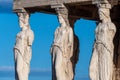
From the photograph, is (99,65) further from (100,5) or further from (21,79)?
(21,79)

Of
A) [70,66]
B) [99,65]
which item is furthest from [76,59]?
[99,65]

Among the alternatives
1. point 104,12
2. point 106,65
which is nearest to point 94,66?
point 106,65

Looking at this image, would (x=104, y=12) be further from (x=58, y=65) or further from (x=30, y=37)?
(x=30, y=37)

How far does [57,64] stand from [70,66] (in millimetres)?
1613

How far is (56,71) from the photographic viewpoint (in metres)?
29.2

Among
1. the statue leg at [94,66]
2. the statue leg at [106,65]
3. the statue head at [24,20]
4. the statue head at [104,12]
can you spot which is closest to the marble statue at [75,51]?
the statue head at [24,20]

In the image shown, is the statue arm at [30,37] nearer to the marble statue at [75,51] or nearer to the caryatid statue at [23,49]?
the caryatid statue at [23,49]

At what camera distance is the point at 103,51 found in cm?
2734

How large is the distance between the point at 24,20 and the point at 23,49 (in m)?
1.43

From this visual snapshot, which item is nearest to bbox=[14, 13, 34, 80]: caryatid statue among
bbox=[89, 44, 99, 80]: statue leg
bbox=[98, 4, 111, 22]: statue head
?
bbox=[89, 44, 99, 80]: statue leg

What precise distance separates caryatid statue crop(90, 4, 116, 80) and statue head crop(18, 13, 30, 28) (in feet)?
15.9

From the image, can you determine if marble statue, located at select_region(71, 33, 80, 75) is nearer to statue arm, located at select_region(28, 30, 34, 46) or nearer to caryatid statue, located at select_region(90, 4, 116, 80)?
statue arm, located at select_region(28, 30, 34, 46)

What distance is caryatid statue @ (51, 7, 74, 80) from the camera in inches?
1148

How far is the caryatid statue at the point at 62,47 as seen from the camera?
95.7ft
